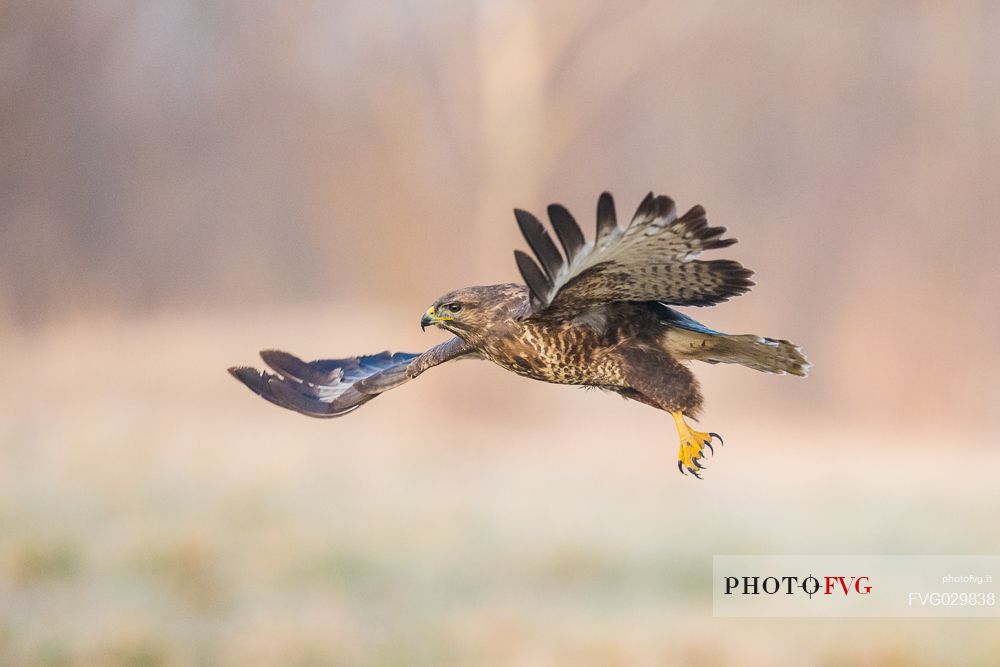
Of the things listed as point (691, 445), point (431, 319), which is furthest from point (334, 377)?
point (691, 445)

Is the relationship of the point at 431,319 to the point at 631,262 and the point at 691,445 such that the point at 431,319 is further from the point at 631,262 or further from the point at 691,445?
the point at 691,445

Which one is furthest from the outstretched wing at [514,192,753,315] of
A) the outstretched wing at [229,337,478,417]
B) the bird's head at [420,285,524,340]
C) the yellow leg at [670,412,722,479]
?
the outstretched wing at [229,337,478,417]

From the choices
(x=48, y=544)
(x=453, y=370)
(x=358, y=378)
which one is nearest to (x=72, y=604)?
(x=48, y=544)

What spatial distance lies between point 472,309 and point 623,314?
0.48 m

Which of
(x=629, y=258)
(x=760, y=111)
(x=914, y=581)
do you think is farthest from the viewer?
(x=760, y=111)

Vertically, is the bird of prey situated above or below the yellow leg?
above

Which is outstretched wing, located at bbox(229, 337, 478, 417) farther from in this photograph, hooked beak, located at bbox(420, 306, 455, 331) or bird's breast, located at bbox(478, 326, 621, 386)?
bird's breast, located at bbox(478, 326, 621, 386)

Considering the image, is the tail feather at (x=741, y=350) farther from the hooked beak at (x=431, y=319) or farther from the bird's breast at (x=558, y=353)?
the hooked beak at (x=431, y=319)

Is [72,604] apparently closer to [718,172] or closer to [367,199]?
[367,199]

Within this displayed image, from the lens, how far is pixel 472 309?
413 cm

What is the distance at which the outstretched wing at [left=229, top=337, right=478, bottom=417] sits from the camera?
469 centimetres

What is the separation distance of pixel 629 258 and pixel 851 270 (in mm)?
8550

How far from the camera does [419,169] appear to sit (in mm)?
11938

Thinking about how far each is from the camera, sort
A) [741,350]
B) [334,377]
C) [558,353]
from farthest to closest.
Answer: [334,377], [741,350], [558,353]
